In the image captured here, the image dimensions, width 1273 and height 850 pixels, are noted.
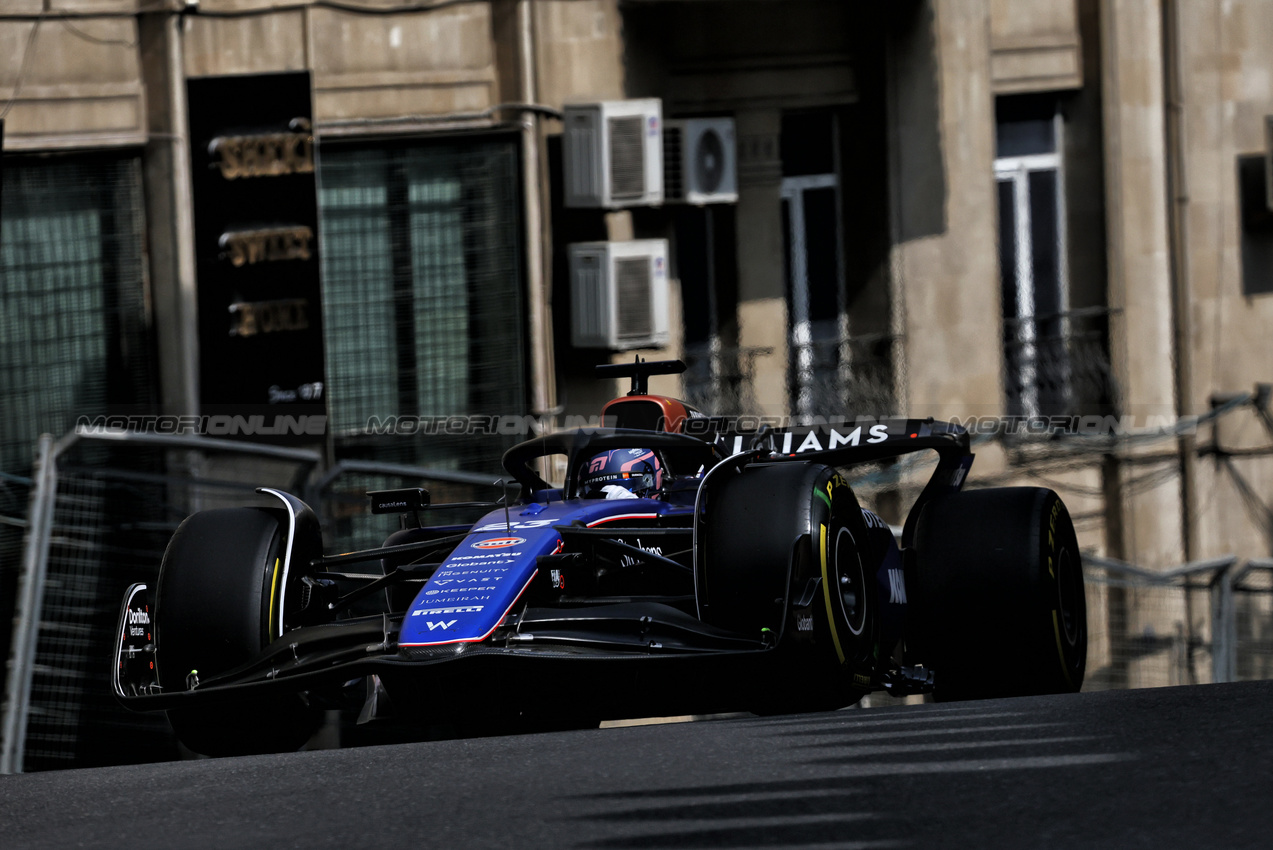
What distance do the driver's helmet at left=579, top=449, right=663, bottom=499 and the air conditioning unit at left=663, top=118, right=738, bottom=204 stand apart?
6.60 meters

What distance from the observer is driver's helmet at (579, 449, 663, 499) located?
6.80 metres

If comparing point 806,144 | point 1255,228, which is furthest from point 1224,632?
point 806,144

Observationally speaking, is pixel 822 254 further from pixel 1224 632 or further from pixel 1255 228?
pixel 1224 632

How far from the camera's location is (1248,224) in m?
14.6

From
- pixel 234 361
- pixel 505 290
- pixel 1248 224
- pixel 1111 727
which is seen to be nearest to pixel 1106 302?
pixel 1248 224

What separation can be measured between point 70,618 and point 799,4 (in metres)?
7.77

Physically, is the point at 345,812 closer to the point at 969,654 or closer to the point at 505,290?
the point at 969,654

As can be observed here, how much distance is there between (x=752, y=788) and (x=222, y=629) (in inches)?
99.3

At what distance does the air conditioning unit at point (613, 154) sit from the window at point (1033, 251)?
128 inches

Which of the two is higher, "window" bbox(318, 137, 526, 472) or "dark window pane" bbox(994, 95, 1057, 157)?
"dark window pane" bbox(994, 95, 1057, 157)

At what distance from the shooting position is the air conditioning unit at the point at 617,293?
12906 millimetres

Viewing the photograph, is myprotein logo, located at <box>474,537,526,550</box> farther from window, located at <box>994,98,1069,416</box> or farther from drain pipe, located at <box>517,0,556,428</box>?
window, located at <box>994,98,1069,416</box>

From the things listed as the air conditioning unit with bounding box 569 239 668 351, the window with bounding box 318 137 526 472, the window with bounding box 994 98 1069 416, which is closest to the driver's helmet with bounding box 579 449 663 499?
the air conditioning unit with bounding box 569 239 668 351

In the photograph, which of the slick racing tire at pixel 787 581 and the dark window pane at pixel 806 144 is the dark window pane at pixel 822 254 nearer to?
the dark window pane at pixel 806 144
